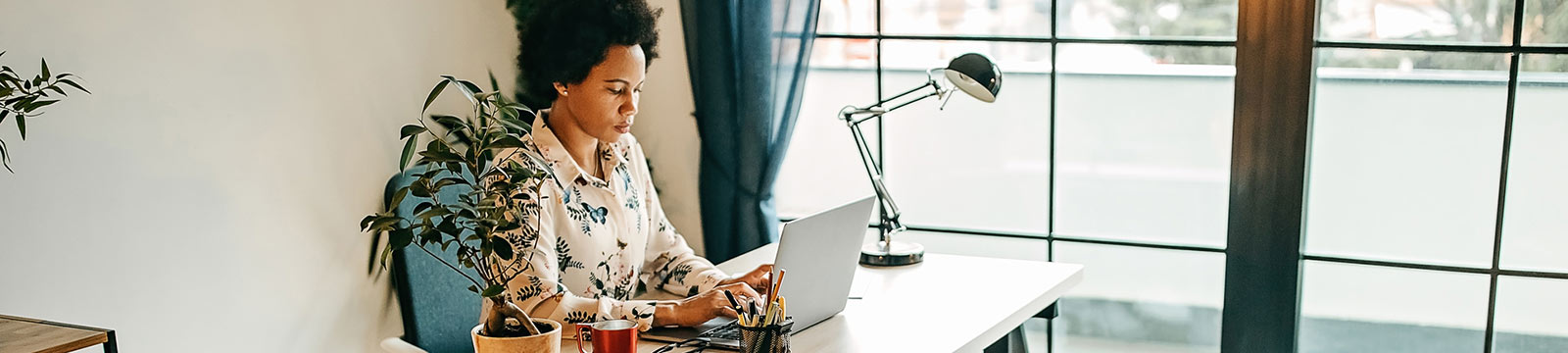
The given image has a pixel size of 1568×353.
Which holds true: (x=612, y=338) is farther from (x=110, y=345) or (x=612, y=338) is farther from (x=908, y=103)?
(x=908, y=103)

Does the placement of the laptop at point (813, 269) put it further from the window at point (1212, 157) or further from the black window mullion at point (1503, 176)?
the black window mullion at point (1503, 176)

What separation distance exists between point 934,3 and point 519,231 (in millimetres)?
1469

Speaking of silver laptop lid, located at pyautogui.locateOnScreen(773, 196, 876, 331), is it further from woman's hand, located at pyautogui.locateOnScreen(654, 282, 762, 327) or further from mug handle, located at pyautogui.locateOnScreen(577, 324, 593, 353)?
mug handle, located at pyautogui.locateOnScreen(577, 324, 593, 353)

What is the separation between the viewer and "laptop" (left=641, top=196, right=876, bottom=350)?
2.14m

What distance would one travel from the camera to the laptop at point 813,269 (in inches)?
84.1

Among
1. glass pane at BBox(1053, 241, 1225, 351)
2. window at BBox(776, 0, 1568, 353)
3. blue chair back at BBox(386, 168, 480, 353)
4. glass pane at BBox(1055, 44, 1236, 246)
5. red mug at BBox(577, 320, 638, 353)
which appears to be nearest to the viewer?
red mug at BBox(577, 320, 638, 353)

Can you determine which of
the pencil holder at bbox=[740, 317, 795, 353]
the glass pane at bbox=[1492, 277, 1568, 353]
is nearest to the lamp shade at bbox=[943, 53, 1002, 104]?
the pencil holder at bbox=[740, 317, 795, 353]

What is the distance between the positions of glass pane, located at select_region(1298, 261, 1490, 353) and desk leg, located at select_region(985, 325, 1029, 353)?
808 millimetres

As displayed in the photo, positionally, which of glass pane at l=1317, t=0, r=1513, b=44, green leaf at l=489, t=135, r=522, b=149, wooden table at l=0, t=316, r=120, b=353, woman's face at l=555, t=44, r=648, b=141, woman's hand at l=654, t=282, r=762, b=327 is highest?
glass pane at l=1317, t=0, r=1513, b=44

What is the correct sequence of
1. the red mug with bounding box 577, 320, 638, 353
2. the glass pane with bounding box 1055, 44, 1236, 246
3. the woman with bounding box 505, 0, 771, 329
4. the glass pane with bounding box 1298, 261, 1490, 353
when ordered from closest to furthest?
the red mug with bounding box 577, 320, 638, 353 → the woman with bounding box 505, 0, 771, 329 → the glass pane with bounding box 1298, 261, 1490, 353 → the glass pane with bounding box 1055, 44, 1236, 246

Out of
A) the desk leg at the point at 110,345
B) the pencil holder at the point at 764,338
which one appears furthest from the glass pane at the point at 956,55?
the desk leg at the point at 110,345

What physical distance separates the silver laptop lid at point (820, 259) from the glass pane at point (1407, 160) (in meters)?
1.19

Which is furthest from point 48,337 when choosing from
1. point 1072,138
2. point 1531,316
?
point 1531,316

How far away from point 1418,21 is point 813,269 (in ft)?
4.89
